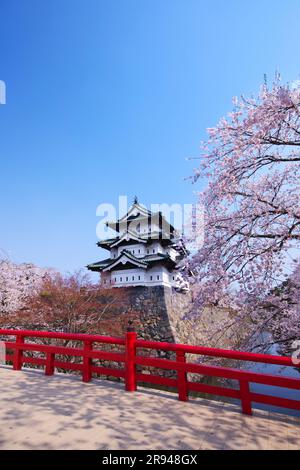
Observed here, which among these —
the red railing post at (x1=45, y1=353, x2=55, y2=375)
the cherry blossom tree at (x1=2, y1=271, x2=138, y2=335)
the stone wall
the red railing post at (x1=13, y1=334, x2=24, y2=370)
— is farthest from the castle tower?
the red railing post at (x1=45, y1=353, x2=55, y2=375)

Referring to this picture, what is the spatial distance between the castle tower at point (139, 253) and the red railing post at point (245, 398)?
1399cm

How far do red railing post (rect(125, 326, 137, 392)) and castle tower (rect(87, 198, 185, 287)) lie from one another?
43.0 feet

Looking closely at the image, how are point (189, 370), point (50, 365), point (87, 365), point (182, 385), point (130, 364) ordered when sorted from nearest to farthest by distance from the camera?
point (189, 370)
point (182, 385)
point (130, 364)
point (87, 365)
point (50, 365)

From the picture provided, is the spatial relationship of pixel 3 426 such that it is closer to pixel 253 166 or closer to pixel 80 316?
pixel 253 166

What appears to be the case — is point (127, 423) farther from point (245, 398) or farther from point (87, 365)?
point (87, 365)

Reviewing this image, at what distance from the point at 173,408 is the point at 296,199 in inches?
178

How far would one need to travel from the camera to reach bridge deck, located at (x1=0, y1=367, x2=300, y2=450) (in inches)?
124

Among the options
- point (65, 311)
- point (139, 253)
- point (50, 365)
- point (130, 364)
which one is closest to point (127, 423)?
point (130, 364)

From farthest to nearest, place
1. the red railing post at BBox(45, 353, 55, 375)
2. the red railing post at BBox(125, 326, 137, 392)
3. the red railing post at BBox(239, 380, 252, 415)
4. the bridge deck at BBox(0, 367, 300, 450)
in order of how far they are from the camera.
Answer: the red railing post at BBox(45, 353, 55, 375)
the red railing post at BBox(125, 326, 137, 392)
the red railing post at BBox(239, 380, 252, 415)
the bridge deck at BBox(0, 367, 300, 450)

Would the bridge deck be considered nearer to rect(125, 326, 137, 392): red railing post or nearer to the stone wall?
rect(125, 326, 137, 392): red railing post

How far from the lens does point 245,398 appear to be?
406 centimetres

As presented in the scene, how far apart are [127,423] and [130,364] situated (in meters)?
1.46

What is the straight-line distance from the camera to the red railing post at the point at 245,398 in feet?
13.3
